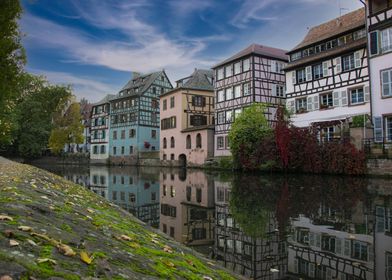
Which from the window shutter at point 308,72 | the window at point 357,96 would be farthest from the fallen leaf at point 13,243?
the window shutter at point 308,72

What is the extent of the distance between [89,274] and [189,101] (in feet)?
163

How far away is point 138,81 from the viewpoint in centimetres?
6731

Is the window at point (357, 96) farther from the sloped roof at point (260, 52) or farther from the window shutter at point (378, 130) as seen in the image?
the sloped roof at point (260, 52)

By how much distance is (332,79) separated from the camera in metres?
31.0

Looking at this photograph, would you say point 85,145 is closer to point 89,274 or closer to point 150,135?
point 150,135

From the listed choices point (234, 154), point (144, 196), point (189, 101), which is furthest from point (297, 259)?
point (189, 101)

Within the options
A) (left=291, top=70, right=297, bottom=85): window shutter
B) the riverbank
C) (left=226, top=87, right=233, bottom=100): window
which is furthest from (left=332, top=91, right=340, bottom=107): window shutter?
the riverbank

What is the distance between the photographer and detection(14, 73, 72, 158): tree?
62.5 m

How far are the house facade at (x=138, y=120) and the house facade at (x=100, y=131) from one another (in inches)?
107

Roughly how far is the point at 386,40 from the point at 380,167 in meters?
9.52

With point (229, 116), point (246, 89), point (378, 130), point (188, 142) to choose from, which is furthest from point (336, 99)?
point (188, 142)

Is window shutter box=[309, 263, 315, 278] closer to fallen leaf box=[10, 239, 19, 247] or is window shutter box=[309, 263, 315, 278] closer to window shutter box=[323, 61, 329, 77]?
fallen leaf box=[10, 239, 19, 247]

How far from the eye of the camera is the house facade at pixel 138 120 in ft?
202

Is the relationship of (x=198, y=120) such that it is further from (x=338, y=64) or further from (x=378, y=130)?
(x=378, y=130)
